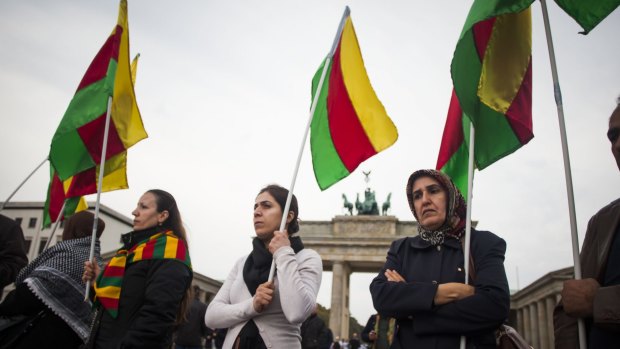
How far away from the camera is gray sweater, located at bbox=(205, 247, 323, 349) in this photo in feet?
8.91

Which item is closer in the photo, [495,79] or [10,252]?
[495,79]

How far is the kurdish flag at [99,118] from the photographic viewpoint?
14.3 ft

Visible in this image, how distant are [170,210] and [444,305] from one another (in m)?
2.46

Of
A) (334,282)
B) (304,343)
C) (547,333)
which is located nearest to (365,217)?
(334,282)

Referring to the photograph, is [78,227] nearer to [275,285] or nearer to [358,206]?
[275,285]

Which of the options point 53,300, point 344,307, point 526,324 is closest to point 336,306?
point 344,307

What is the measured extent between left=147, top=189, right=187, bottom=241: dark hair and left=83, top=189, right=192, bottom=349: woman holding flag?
0.61ft

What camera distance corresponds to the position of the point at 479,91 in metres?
2.72

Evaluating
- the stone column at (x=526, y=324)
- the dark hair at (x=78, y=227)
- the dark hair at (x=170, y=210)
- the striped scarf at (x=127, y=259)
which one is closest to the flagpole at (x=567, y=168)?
the striped scarf at (x=127, y=259)

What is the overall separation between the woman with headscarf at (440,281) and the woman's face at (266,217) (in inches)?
36.7

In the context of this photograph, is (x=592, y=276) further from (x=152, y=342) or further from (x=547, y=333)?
(x=547, y=333)

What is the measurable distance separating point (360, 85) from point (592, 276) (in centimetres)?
250

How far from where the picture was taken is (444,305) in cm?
235

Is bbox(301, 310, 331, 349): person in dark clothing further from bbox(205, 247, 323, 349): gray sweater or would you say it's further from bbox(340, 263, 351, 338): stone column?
bbox(340, 263, 351, 338): stone column
